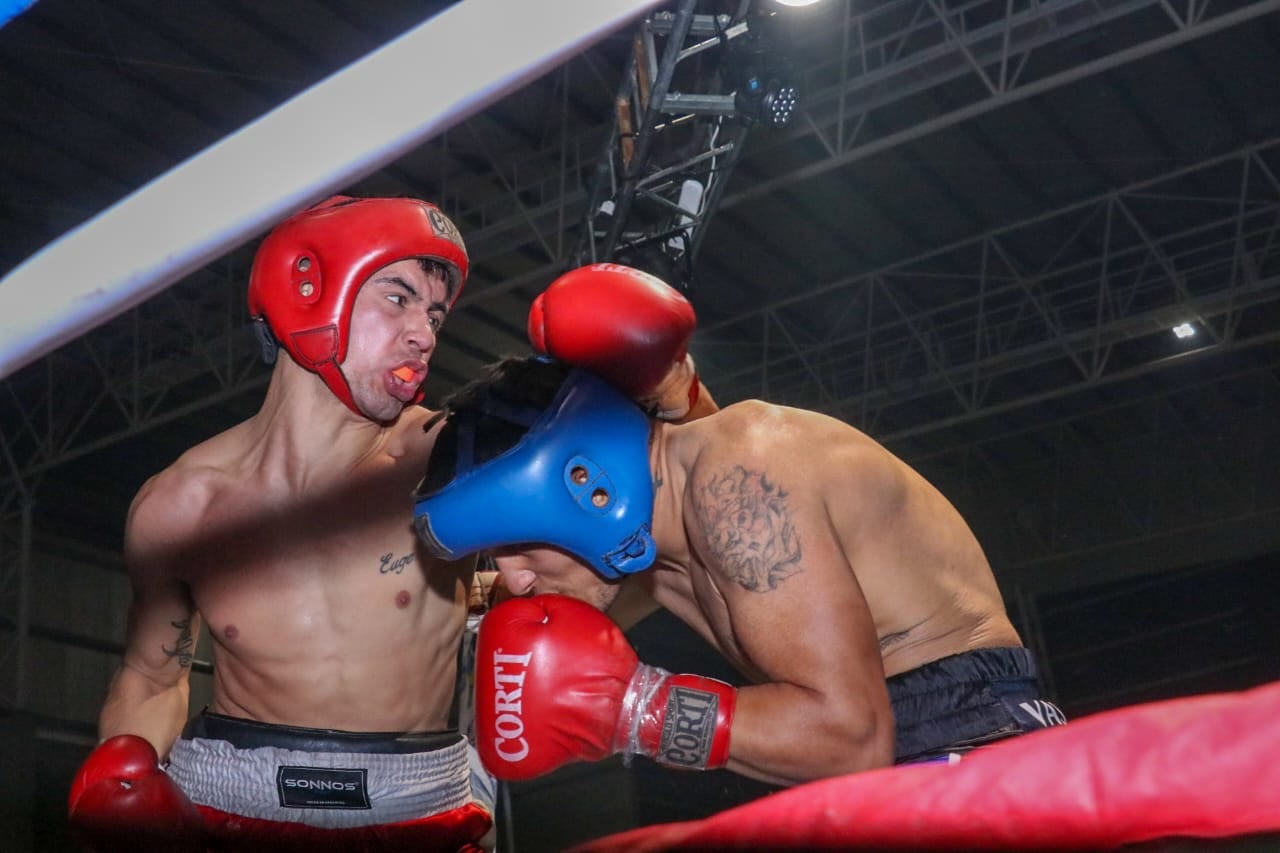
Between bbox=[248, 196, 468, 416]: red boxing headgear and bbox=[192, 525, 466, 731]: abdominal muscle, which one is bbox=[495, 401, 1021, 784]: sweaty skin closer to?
bbox=[192, 525, 466, 731]: abdominal muscle

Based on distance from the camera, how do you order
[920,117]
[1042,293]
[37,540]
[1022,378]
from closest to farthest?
[920,117], [37,540], [1042,293], [1022,378]

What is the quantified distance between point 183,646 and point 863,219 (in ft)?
21.3

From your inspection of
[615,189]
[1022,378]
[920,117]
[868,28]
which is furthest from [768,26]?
[1022,378]

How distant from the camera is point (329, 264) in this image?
2.21 meters

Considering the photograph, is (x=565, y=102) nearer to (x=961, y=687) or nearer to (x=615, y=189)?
(x=615, y=189)

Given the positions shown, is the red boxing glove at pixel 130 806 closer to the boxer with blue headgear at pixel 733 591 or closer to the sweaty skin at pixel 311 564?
the sweaty skin at pixel 311 564

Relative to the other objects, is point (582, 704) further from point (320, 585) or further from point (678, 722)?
point (320, 585)

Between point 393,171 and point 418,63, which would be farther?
point 393,171

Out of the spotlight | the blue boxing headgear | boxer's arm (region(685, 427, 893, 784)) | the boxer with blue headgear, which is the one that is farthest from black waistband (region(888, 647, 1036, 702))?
the spotlight

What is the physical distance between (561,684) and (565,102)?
16.4 ft

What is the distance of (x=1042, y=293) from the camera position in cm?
910

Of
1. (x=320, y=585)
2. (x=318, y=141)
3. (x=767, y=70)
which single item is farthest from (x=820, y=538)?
(x=767, y=70)

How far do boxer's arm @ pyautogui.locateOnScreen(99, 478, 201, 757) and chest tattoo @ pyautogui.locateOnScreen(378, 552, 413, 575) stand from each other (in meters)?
0.38

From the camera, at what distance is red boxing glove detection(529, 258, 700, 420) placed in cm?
196
